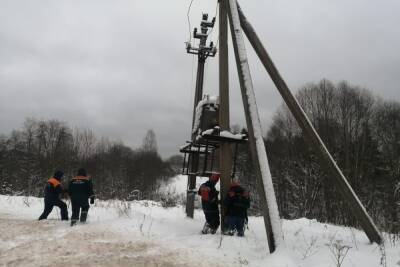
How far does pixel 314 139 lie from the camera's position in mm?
7922

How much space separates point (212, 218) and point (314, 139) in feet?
9.52

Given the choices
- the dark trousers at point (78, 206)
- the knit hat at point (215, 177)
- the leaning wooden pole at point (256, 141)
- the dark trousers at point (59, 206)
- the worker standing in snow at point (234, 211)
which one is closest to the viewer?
the leaning wooden pole at point (256, 141)

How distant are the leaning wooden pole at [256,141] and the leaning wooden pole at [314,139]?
0.56 m

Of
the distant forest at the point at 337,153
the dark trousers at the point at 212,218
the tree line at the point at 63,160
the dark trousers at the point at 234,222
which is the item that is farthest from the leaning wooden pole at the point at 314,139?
the tree line at the point at 63,160

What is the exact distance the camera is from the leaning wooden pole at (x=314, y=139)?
24.3 feet

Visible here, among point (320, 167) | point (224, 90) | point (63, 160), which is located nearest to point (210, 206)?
point (224, 90)

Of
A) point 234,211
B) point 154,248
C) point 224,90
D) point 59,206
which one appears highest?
point 224,90

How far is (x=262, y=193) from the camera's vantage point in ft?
22.3

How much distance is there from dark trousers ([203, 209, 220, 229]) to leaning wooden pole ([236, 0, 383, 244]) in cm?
267

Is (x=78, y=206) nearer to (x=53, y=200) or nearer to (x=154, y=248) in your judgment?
(x=53, y=200)

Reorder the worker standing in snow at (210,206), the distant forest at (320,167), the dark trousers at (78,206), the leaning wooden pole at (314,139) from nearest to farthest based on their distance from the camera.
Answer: the leaning wooden pole at (314,139), the worker standing in snow at (210,206), the dark trousers at (78,206), the distant forest at (320,167)

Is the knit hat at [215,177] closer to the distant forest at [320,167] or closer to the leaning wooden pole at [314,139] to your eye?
the leaning wooden pole at [314,139]

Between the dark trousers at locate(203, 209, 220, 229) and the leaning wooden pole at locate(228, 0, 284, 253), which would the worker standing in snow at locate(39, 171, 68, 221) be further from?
the leaning wooden pole at locate(228, 0, 284, 253)

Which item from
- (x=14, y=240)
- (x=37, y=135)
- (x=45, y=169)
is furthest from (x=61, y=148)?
(x=14, y=240)
